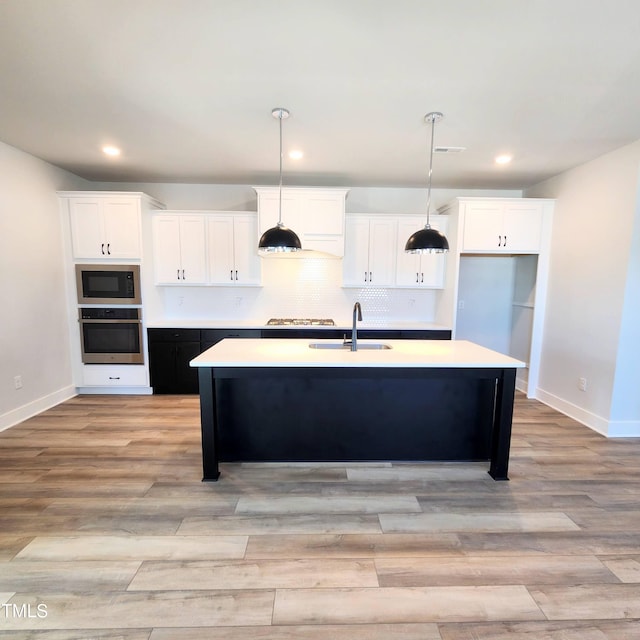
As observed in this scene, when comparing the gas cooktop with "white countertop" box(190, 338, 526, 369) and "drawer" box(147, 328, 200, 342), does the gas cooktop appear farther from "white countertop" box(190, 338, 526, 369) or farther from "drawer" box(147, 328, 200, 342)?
"white countertop" box(190, 338, 526, 369)

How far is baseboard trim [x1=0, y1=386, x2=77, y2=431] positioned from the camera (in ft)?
10.5

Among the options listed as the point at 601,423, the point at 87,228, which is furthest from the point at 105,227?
the point at 601,423

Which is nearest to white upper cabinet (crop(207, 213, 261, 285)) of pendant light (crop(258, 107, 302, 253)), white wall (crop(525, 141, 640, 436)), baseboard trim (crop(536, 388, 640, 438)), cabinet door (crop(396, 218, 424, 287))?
pendant light (crop(258, 107, 302, 253))

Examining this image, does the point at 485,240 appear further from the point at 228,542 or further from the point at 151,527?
the point at 151,527

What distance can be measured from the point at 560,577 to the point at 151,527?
2.22 meters

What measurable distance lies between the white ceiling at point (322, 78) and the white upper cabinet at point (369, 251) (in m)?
0.88

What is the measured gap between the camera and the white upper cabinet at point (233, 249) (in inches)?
163

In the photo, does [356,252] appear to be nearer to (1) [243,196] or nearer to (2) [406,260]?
(2) [406,260]

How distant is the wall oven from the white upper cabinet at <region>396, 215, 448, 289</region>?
11.2 feet

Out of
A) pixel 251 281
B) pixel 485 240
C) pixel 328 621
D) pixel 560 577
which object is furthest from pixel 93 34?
pixel 485 240

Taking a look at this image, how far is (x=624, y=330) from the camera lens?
3041mm

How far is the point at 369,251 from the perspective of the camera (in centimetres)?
423

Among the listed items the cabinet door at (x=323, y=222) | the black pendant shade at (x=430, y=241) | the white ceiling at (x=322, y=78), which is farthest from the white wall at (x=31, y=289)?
the black pendant shade at (x=430, y=241)

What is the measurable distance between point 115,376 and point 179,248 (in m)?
1.81
